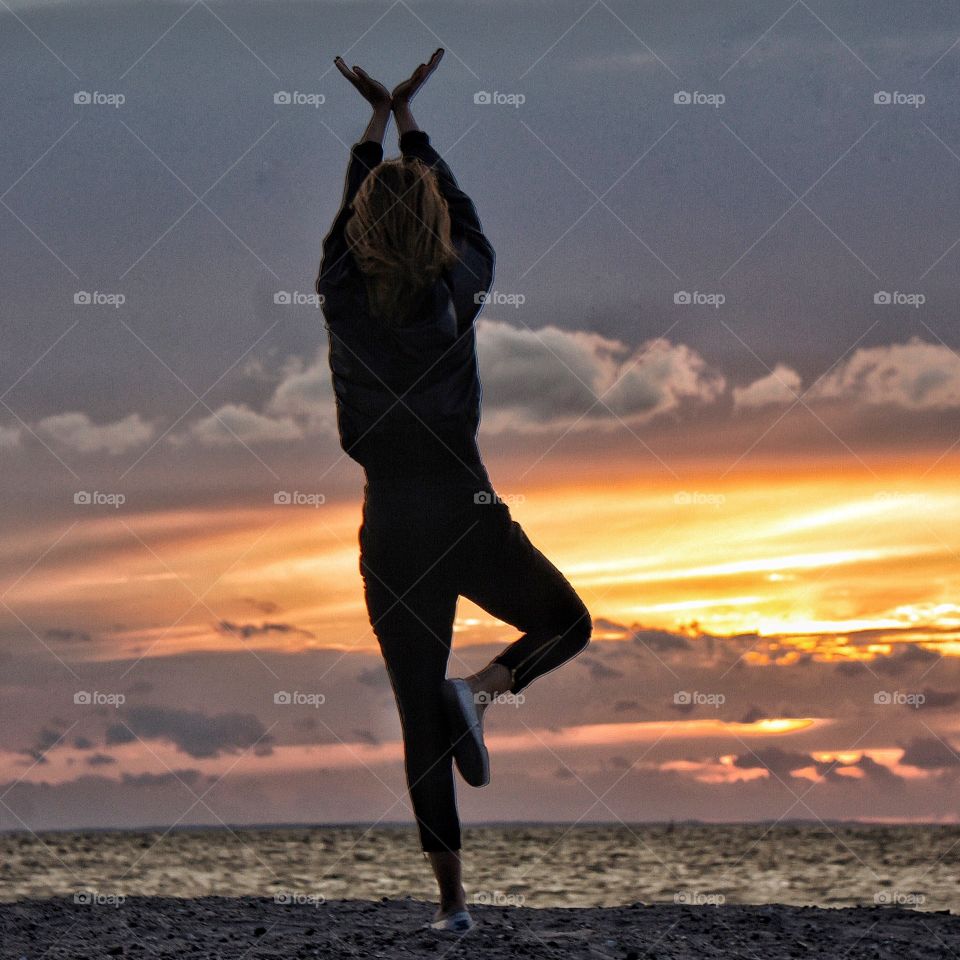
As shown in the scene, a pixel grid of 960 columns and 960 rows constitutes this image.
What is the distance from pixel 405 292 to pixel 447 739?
214 centimetres

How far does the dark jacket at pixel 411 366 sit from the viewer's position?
600 cm

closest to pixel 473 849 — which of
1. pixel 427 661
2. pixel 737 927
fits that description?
pixel 737 927

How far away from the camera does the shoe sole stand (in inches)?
235

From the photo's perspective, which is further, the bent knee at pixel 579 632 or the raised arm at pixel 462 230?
the bent knee at pixel 579 632

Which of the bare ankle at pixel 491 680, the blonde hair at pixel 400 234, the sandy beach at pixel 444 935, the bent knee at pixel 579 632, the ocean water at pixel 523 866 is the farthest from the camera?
the ocean water at pixel 523 866

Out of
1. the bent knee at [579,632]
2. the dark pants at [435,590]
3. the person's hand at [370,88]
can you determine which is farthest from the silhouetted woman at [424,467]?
the person's hand at [370,88]

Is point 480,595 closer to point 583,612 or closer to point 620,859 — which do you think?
point 583,612

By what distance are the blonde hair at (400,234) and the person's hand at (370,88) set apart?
2.35 ft

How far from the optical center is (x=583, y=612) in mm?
6340

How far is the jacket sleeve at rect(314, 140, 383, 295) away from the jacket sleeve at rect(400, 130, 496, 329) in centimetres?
23

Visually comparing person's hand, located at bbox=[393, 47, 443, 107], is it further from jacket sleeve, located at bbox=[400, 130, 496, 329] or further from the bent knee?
the bent knee

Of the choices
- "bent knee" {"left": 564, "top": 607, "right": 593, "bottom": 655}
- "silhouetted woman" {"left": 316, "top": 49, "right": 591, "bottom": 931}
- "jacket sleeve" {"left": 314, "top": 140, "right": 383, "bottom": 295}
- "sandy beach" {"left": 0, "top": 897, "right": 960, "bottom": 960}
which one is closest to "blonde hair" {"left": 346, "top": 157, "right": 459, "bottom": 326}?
"silhouetted woman" {"left": 316, "top": 49, "right": 591, "bottom": 931}

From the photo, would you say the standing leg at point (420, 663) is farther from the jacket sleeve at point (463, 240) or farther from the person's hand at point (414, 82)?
the person's hand at point (414, 82)

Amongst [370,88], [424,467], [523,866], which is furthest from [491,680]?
[523,866]
